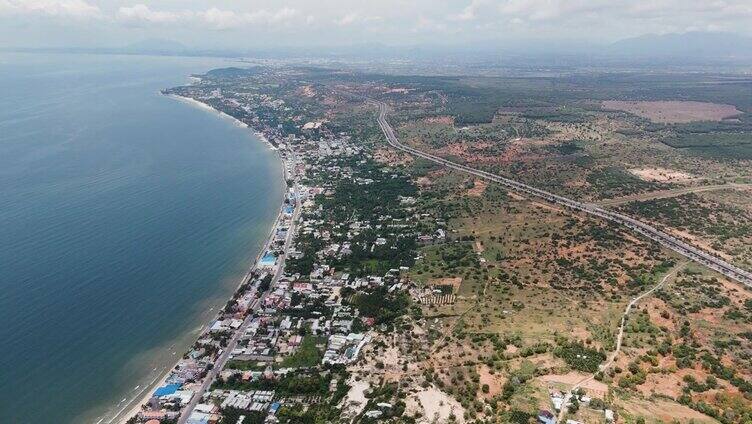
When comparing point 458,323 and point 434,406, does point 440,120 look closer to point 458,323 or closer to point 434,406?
point 458,323

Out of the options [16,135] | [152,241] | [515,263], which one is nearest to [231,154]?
[152,241]

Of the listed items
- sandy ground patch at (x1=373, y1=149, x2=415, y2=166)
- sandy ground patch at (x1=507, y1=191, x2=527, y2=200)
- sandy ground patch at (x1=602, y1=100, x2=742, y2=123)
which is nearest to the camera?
sandy ground patch at (x1=507, y1=191, x2=527, y2=200)

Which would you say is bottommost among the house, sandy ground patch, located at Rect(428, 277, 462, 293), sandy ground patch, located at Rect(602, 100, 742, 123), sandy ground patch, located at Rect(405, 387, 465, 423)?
sandy ground patch, located at Rect(405, 387, 465, 423)

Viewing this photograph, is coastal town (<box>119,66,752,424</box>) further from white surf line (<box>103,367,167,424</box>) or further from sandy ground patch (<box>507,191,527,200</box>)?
white surf line (<box>103,367,167,424</box>)

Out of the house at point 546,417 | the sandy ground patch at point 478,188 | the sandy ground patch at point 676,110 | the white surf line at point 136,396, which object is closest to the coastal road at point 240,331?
the white surf line at point 136,396

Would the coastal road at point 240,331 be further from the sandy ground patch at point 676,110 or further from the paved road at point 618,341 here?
the sandy ground patch at point 676,110

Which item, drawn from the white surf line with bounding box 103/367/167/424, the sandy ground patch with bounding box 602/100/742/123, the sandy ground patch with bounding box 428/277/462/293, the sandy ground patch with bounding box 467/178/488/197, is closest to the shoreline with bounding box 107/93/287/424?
the white surf line with bounding box 103/367/167/424

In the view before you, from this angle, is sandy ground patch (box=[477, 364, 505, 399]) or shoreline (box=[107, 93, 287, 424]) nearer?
sandy ground patch (box=[477, 364, 505, 399])
